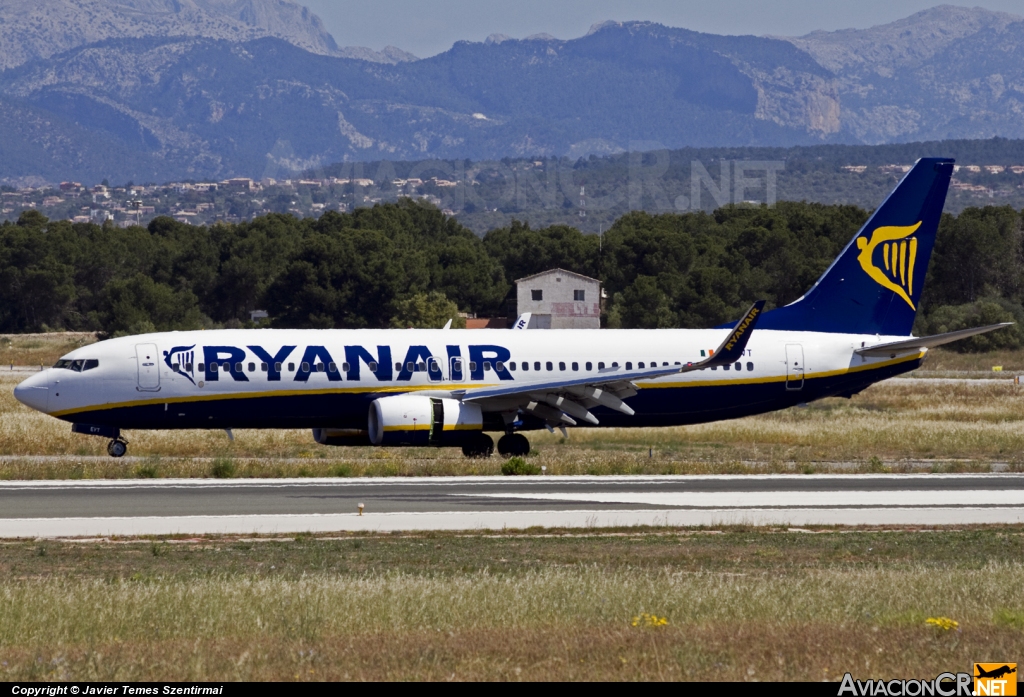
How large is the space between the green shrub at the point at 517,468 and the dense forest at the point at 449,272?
2550 inches

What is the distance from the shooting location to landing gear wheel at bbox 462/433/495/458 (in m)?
36.2

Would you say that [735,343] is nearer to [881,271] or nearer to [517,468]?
[517,468]

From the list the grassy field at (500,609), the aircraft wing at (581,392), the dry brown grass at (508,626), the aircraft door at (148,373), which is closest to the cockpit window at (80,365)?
the aircraft door at (148,373)

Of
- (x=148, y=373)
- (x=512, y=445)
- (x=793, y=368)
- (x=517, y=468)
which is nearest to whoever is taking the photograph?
(x=517, y=468)

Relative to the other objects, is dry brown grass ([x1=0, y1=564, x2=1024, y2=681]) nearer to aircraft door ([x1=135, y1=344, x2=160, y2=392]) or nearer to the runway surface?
the runway surface

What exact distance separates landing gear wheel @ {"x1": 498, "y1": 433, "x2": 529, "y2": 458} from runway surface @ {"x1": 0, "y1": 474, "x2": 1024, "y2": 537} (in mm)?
3752

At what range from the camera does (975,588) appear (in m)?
16.5

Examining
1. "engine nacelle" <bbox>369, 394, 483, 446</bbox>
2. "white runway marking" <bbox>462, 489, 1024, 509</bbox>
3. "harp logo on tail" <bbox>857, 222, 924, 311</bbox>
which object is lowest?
"white runway marking" <bbox>462, 489, 1024, 509</bbox>

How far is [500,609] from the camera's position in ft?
49.0

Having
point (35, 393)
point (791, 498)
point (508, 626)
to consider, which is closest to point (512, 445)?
point (791, 498)

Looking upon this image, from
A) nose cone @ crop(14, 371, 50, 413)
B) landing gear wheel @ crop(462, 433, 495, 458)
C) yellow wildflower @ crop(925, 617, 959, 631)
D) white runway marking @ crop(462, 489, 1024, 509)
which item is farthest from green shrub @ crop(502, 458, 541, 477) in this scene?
yellow wildflower @ crop(925, 617, 959, 631)

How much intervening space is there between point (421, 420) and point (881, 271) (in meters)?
14.5

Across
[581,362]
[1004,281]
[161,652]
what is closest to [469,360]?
[581,362]

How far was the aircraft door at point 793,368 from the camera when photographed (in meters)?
38.7
